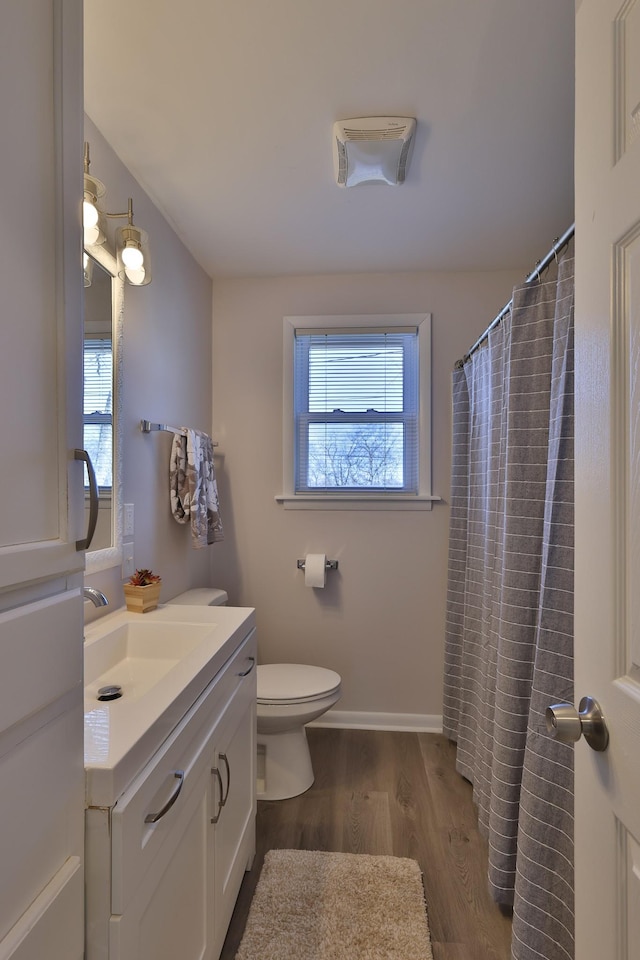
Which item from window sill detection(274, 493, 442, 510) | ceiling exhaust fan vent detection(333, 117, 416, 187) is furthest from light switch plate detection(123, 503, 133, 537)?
ceiling exhaust fan vent detection(333, 117, 416, 187)

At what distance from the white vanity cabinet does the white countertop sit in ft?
0.09

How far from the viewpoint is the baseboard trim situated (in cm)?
261

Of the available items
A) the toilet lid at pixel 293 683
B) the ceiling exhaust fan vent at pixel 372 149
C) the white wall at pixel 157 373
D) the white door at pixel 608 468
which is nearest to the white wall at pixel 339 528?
the white wall at pixel 157 373

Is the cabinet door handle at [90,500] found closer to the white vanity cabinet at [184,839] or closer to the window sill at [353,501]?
the white vanity cabinet at [184,839]

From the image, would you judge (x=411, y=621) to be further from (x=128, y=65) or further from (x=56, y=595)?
(x=128, y=65)

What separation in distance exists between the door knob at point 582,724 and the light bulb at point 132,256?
1592mm

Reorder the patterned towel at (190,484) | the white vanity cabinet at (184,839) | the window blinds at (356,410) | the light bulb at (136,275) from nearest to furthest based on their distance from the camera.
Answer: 1. the white vanity cabinet at (184,839)
2. the light bulb at (136,275)
3. the patterned towel at (190,484)
4. the window blinds at (356,410)

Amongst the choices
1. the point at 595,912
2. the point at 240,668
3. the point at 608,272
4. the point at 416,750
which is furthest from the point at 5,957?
the point at 416,750

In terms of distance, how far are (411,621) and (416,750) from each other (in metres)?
0.60

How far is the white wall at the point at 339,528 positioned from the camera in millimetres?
2613

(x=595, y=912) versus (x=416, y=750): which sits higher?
(x=595, y=912)

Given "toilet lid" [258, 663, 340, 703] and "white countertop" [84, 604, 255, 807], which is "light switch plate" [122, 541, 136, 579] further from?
"toilet lid" [258, 663, 340, 703]

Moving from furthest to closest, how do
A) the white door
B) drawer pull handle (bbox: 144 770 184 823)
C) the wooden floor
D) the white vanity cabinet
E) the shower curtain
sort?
the wooden floor → the shower curtain → drawer pull handle (bbox: 144 770 184 823) → the white vanity cabinet → the white door

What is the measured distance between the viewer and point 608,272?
670 mm
